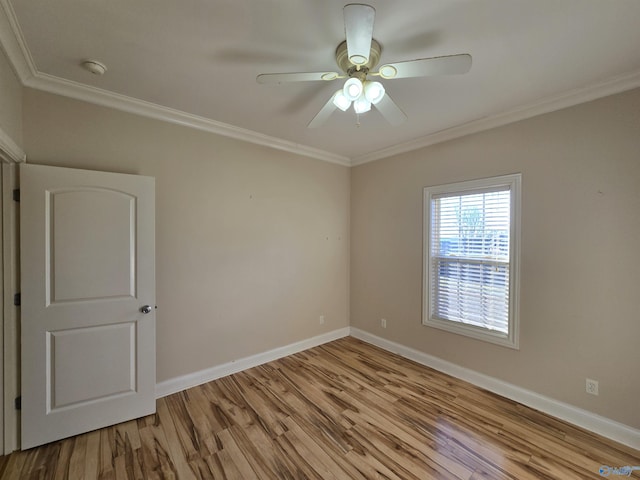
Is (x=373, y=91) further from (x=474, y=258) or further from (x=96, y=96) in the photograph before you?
(x=96, y=96)

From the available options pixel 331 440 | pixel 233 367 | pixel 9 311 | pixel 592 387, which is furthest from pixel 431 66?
pixel 233 367

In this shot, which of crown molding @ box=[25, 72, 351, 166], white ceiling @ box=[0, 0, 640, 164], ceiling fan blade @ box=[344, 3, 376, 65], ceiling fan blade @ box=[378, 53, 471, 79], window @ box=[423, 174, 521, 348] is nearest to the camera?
ceiling fan blade @ box=[344, 3, 376, 65]

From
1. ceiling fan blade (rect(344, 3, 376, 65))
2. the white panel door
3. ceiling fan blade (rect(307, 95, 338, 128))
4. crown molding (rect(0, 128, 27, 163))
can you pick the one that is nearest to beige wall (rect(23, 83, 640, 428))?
crown molding (rect(0, 128, 27, 163))

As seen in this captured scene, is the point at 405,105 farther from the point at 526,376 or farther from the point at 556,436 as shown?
the point at 556,436

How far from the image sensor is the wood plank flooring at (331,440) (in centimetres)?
179

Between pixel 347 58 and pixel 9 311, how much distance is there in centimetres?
284

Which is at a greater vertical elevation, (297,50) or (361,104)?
(297,50)

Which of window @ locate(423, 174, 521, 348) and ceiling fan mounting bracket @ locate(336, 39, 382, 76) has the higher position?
ceiling fan mounting bracket @ locate(336, 39, 382, 76)

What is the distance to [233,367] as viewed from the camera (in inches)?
119

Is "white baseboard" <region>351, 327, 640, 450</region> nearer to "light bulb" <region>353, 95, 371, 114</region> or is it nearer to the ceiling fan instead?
the ceiling fan

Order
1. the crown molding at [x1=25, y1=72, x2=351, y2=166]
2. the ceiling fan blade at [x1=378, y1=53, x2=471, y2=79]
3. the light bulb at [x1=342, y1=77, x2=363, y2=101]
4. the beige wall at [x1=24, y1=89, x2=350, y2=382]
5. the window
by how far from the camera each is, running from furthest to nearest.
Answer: the window → the beige wall at [x1=24, y1=89, x2=350, y2=382] → the crown molding at [x1=25, y1=72, x2=351, y2=166] → the light bulb at [x1=342, y1=77, x2=363, y2=101] → the ceiling fan blade at [x1=378, y1=53, x2=471, y2=79]

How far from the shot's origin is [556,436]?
210 cm

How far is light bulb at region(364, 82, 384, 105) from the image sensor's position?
156 cm

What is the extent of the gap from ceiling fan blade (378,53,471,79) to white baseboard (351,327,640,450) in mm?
2770
